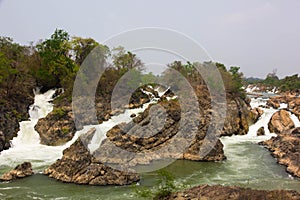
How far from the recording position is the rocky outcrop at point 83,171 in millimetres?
12930

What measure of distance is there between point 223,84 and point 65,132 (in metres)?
16.8

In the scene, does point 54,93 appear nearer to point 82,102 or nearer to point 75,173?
point 82,102

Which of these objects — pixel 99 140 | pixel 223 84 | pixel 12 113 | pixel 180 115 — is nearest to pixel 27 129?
pixel 12 113

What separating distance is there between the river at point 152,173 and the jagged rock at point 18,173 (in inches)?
13.3

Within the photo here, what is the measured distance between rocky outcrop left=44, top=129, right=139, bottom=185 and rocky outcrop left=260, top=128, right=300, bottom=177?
8.69 m

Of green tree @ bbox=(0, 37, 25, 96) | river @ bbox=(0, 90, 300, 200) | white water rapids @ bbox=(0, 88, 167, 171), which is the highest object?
green tree @ bbox=(0, 37, 25, 96)

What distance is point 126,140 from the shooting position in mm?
16844

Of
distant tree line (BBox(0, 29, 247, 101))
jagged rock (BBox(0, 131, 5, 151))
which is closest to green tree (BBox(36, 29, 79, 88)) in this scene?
distant tree line (BBox(0, 29, 247, 101))

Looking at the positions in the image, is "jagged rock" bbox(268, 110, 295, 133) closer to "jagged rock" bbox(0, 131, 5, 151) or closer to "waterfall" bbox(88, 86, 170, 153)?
"waterfall" bbox(88, 86, 170, 153)

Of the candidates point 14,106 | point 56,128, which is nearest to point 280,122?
point 56,128

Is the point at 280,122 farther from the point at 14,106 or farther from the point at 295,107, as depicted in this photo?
the point at 14,106

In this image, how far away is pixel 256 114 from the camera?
2914cm

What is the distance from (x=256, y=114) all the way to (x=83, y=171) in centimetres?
2120

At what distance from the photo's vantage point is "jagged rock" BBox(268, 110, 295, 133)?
25.4m
